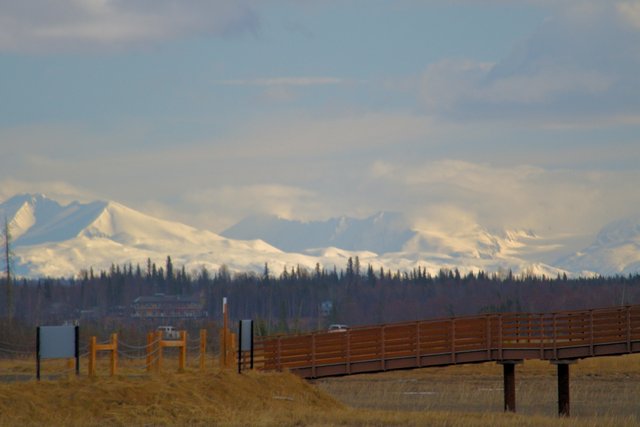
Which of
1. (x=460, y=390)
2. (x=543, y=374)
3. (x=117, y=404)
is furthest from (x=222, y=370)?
(x=543, y=374)

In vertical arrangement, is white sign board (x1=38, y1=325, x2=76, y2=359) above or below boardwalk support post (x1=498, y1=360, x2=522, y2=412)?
above

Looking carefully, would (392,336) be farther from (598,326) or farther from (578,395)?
(578,395)

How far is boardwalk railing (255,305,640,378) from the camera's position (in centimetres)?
5453

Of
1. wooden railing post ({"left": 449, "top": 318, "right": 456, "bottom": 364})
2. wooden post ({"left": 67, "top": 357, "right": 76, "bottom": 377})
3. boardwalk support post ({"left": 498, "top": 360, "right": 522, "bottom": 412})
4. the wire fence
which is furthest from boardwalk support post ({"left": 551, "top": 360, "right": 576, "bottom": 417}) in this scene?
wooden post ({"left": 67, "top": 357, "right": 76, "bottom": 377})

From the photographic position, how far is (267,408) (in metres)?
44.4

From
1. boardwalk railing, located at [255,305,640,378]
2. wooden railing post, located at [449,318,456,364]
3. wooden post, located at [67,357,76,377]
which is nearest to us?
wooden post, located at [67,357,76,377]

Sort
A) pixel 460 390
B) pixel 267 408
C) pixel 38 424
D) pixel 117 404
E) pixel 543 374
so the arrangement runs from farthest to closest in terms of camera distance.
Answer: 1. pixel 543 374
2. pixel 460 390
3. pixel 267 408
4. pixel 117 404
5. pixel 38 424

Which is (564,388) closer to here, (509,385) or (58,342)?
(509,385)

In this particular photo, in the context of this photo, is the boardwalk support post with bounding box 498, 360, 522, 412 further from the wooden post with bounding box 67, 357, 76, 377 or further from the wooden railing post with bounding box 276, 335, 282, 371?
the wooden post with bounding box 67, 357, 76, 377

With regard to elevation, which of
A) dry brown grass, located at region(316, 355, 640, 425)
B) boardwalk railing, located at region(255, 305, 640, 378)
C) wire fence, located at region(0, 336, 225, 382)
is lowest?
dry brown grass, located at region(316, 355, 640, 425)

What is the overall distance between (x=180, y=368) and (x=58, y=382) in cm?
633

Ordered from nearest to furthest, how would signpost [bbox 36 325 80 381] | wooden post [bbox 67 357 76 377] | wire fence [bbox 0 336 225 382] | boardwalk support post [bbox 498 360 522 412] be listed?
signpost [bbox 36 325 80 381] → wooden post [bbox 67 357 76 377] → wire fence [bbox 0 336 225 382] → boardwalk support post [bbox 498 360 522 412]

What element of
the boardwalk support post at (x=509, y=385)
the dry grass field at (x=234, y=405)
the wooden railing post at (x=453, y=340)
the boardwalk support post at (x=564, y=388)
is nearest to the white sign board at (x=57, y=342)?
the dry grass field at (x=234, y=405)

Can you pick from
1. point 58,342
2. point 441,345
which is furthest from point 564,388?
point 58,342
